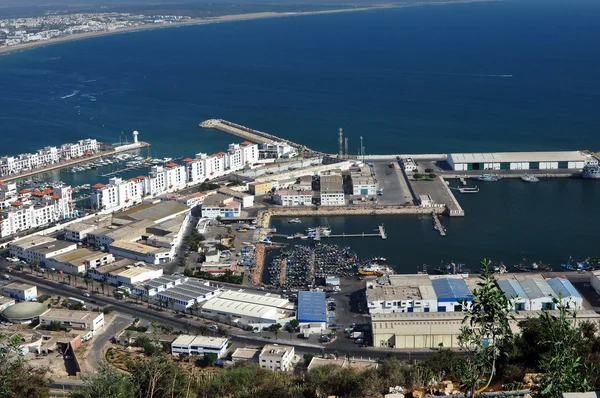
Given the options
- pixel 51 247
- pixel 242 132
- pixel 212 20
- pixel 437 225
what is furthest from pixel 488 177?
pixel 212 20

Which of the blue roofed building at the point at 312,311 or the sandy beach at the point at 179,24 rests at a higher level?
the sandy beach at the point at 179,24

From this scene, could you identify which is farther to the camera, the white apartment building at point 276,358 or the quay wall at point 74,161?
the quay wall at point 74,161

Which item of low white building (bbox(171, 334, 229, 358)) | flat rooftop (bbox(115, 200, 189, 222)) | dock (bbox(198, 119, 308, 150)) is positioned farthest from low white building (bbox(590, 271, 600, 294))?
dock (bbox(198, 119, 308, 150))

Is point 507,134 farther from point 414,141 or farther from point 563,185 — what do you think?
point 563,185

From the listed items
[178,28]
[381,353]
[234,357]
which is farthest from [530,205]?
[178,28]

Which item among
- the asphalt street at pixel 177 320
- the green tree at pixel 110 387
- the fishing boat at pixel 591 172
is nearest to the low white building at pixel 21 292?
the asphalt street at pixel 177 320

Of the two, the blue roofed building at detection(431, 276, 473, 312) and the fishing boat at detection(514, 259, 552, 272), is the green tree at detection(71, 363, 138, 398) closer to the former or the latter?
the blue roofed building at detection(431, 276, 473, 312)

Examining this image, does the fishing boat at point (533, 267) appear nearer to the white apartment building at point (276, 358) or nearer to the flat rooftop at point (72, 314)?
the white apartment building at point (276, 358)
